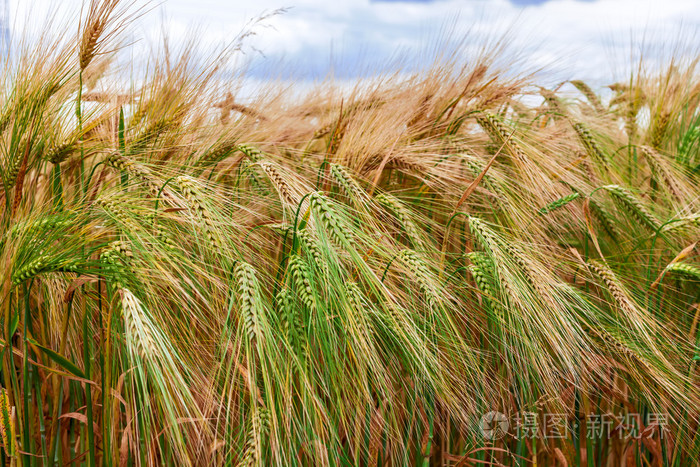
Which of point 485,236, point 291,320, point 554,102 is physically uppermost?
point 554,102

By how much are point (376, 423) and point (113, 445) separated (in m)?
0.47

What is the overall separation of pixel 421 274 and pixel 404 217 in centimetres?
21

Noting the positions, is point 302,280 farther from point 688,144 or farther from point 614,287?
point 688,144

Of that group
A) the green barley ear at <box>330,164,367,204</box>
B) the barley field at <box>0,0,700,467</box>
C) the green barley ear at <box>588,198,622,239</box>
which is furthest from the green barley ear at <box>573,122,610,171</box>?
the green barley ear at <box>330,164,367,204</box>

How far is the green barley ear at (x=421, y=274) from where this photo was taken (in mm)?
867

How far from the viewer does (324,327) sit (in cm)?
Answer: 87

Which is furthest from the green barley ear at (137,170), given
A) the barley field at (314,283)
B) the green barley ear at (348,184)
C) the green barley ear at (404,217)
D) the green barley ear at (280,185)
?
the green barley ear at (404,217)

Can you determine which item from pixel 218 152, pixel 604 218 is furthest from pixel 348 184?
pixel 604 218

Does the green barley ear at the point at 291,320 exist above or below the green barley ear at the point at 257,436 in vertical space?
above

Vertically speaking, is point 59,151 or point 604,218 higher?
point 59,151

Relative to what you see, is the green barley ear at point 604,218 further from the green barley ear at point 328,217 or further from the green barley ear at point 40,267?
the green barley ear at point 40,267

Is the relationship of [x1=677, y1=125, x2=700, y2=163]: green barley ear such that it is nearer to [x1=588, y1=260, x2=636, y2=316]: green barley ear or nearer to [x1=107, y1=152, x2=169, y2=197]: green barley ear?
[x1=588, y1=260, x2=636, y2=316]: green barley ear

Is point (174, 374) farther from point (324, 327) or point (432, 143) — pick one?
point (432, 143)

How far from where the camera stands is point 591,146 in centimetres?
150
